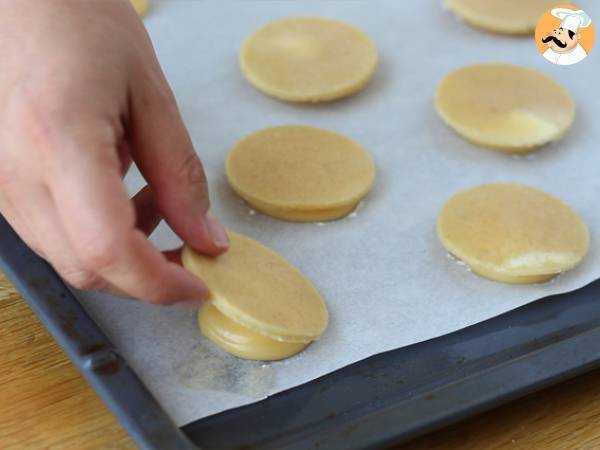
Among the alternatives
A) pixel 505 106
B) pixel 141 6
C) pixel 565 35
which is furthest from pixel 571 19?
pixel 141 6

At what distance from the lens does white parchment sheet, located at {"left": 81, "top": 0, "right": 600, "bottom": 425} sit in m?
1.07

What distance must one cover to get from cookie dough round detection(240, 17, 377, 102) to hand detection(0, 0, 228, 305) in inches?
21.0

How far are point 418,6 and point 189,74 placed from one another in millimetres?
497

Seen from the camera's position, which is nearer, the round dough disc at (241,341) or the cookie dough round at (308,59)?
the round dough disc at (241,341)

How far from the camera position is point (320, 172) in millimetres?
1326

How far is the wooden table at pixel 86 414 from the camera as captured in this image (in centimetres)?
99

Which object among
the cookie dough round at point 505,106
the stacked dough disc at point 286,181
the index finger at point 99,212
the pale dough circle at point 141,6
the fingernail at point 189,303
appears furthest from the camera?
the pale dough circle at point 141,6

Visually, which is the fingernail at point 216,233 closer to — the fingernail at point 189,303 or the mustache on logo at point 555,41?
the fingernail at point 189,303

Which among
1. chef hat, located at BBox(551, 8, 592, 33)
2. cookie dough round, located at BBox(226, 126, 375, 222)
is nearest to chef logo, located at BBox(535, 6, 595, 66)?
chef hat, located at BBox(551, 8, 592, 33)

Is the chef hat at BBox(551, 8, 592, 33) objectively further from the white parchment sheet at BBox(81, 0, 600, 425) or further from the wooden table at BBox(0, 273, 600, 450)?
the wooden table at BBox(0, 273, 600, 450)

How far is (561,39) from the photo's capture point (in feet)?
5.52

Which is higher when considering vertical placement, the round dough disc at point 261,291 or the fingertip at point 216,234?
the fingertip at point 216,234

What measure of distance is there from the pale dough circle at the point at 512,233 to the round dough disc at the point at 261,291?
237mm

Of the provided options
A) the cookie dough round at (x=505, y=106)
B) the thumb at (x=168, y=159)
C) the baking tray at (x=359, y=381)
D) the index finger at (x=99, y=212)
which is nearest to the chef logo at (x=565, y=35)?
the cookie dough round at (x=505, y=106)
